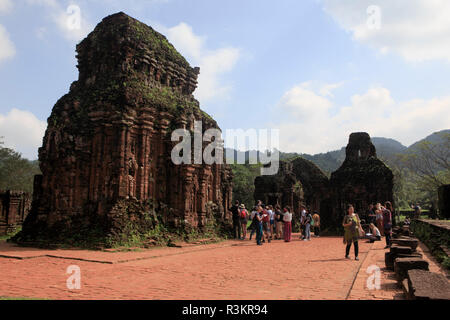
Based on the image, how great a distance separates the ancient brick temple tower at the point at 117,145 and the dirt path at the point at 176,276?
271cm

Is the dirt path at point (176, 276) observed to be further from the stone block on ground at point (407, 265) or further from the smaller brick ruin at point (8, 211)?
the smaller brick ruin at point (8, 211)

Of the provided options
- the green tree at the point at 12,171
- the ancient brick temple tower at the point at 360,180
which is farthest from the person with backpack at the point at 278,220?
the green tree at the point at 12,171

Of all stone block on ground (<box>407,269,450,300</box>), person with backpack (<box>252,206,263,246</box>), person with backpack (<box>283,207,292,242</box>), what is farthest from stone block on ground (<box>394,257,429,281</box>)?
person with backpack (<box>283,207,292,242</box>)

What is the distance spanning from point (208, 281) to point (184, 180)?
8.29 metres

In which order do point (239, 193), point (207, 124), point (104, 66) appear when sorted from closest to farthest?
point (104, 66)
point (207, 124)
point (239, 193)

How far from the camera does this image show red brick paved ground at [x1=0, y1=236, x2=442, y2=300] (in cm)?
570

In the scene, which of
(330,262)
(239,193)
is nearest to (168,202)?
(330,262)

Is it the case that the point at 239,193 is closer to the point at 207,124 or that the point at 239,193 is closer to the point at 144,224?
the point at 207,124

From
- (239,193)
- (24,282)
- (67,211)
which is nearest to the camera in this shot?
(24,282)

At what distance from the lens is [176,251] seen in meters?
11.6

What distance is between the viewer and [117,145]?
1277 cm

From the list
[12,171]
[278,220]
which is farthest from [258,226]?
[12,171]

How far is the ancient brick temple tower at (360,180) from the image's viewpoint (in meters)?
24.3
